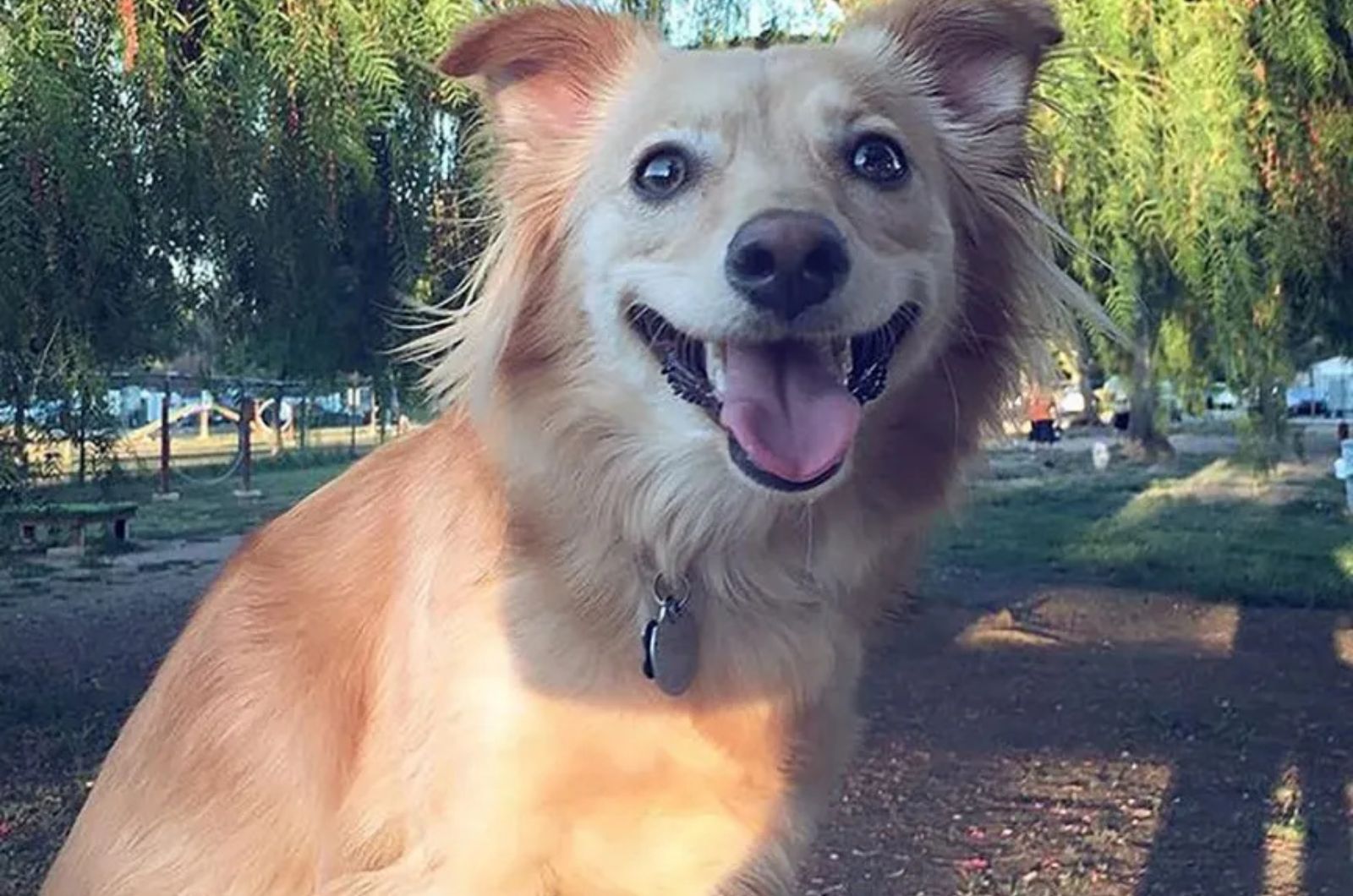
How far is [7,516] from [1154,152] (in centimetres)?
482

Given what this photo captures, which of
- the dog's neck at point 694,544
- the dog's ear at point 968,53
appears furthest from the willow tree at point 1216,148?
the dog's neck at point 694,544

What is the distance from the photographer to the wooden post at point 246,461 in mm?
10859

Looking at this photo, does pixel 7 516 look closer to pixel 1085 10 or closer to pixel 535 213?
pixel 535 213

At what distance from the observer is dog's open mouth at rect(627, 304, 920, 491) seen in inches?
106

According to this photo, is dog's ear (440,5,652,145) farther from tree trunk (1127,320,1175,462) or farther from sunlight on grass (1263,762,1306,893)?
tree trunk (1127,320,1175,462)

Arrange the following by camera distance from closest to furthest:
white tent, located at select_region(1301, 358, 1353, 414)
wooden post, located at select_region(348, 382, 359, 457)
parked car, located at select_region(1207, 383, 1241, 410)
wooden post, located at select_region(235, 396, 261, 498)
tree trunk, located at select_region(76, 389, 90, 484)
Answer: tree trunk, located at select_region(76, 389, 90, 484)
wooden post, located at select_region(348, 382, 359, 457)
parked car, located at select_region(1207, 383, 1241, 410)
white tent, located at select_region(1301, 358, 1353, 414)
wooden post, located at select_region(235, 396, 261, 498)

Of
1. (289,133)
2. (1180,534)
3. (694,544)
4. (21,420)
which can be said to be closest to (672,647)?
(694,544)

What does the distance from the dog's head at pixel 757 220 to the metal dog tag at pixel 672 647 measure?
294 millimetres

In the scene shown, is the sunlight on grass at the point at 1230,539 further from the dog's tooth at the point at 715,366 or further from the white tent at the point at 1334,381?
the dog's tooth at the point at 715,366

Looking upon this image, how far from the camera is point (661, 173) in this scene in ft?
9.46

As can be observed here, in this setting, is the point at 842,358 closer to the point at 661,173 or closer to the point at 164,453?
the point at 661,173

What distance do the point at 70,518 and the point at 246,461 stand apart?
413 cm

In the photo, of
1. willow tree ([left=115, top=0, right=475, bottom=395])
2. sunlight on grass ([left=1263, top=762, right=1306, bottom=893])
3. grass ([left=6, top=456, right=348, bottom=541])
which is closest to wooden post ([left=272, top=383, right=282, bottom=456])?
grass ([left=6, top=456, right=348, bottom=541])

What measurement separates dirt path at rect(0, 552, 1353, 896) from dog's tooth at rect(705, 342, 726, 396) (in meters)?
1.17
